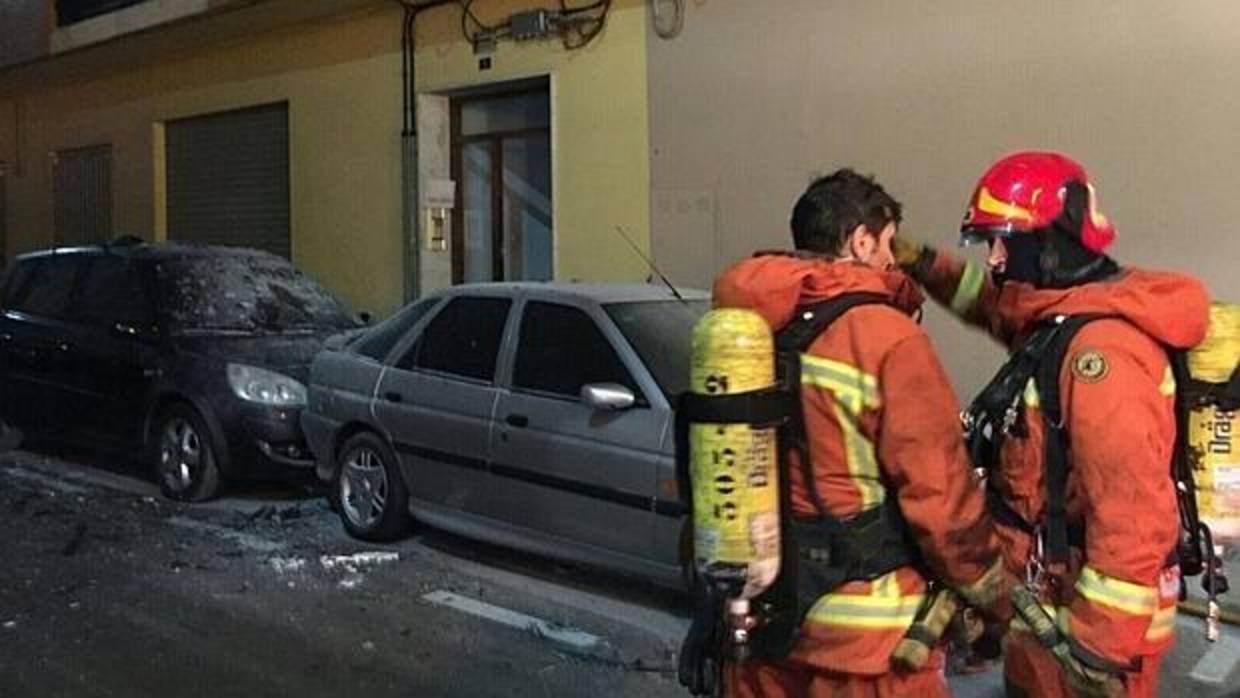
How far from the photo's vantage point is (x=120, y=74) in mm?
16484

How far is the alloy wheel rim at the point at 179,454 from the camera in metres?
8.00

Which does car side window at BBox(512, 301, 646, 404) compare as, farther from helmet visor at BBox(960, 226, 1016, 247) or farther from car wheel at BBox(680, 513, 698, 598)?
helmet visor at BBox(960, 226, 1016, 247)

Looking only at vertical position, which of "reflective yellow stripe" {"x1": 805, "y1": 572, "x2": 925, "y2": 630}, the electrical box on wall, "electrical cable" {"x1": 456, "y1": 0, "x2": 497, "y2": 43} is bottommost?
"reflective yellow stripe" {"x1": 805, "y1": 572, "x2": 925, "y2": 630}

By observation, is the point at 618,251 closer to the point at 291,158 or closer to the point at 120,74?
the point at 291,158

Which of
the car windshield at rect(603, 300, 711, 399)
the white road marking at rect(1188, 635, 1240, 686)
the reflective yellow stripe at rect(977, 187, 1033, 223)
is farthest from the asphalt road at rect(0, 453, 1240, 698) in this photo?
the reflective yellow stripe at rect(977, 187, 1033, 223)

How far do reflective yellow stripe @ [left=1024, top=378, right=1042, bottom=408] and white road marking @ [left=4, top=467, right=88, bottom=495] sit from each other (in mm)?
7281

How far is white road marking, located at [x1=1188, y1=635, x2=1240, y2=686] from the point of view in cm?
498

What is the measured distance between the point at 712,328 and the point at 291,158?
40.2 ft

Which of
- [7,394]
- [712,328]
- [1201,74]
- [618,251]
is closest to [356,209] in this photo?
[618,251]

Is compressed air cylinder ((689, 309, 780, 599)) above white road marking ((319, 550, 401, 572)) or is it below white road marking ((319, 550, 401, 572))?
above

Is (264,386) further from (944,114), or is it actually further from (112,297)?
(944,114)

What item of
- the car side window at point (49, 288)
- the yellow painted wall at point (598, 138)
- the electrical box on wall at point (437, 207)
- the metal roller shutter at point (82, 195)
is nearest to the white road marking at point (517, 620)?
the car side window at point (49, 288)

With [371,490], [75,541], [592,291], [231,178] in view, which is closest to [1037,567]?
[592,291]

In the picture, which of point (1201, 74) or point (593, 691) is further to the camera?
point (1201, 74)
